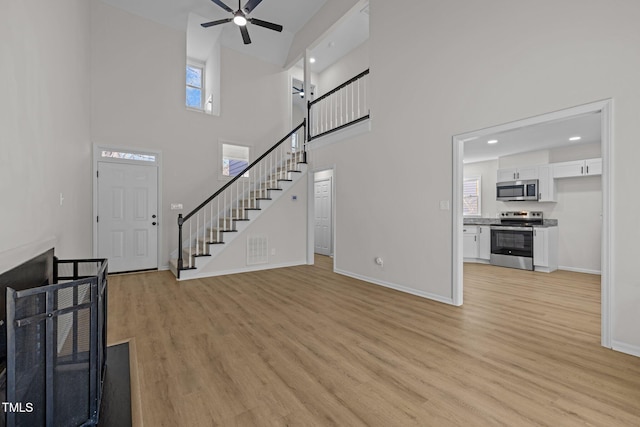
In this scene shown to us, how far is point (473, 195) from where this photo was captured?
294 inches

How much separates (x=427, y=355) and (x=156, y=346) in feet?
7.56

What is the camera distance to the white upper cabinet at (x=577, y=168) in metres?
5.38

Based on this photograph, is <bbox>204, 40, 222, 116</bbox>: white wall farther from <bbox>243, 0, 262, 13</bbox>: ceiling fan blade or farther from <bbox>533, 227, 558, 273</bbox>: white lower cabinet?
<bbox>533, 227, 558, 273</bbox>: white lower cabinet

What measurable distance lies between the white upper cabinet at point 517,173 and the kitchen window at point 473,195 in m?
0.69

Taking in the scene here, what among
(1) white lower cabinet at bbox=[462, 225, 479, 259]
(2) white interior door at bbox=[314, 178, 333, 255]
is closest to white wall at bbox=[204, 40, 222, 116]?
(2) white interior door at bbox=[314, 178, 333, 255]

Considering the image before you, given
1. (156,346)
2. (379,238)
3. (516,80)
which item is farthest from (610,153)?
(156,346)

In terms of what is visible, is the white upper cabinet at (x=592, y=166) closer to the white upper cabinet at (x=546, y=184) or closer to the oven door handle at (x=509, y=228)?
the white upper cabinet at (x=546, y=184)

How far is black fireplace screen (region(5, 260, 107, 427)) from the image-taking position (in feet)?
3.96

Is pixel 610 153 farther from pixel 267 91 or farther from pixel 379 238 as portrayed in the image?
pixel 267 91

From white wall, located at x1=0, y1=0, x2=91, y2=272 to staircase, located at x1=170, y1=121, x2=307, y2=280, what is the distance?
1.63m

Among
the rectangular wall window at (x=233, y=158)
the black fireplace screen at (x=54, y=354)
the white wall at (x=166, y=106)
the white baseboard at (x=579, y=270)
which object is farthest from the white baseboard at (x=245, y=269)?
the white baseboard at (x=579, y=270)

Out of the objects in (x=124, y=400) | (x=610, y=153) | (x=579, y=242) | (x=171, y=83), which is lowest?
(x=124, y=400)

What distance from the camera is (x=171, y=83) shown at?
5738 mm

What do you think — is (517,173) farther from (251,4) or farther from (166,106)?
(166,106)
